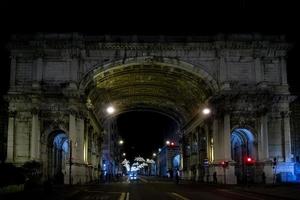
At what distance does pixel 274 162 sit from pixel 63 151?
28293 mm

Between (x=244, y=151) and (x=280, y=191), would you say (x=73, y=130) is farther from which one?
(x=280, y=191)

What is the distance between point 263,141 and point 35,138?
23875mm

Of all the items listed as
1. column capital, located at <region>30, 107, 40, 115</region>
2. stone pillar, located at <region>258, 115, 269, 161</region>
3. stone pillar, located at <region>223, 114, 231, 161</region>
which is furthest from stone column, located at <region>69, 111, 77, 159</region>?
stone pillar, located at <region>258, 115, 269, 161</region>

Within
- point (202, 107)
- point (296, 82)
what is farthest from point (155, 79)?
point (296, 82)

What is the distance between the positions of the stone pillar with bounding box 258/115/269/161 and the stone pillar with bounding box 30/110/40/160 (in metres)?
23.4

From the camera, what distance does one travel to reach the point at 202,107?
228ft

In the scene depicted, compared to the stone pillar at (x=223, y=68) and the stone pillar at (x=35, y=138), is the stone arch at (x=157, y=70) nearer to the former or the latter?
the stone pillar at (x=223, y=68)

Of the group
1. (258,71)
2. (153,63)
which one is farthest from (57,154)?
(258,71)

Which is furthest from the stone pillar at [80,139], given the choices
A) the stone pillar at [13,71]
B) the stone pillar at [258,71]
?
the stone pillar at [258,71]

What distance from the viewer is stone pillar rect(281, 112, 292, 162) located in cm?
5966

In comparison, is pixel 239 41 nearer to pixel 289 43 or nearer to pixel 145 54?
pixel 289 43

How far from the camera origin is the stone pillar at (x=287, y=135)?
59.7 metres

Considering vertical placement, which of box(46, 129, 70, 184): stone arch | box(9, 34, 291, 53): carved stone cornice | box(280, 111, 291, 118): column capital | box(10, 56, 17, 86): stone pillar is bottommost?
box(46, 129, 70, 184): stone arch

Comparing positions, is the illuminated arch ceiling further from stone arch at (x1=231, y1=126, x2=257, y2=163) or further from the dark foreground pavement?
the dark foreground pavement
